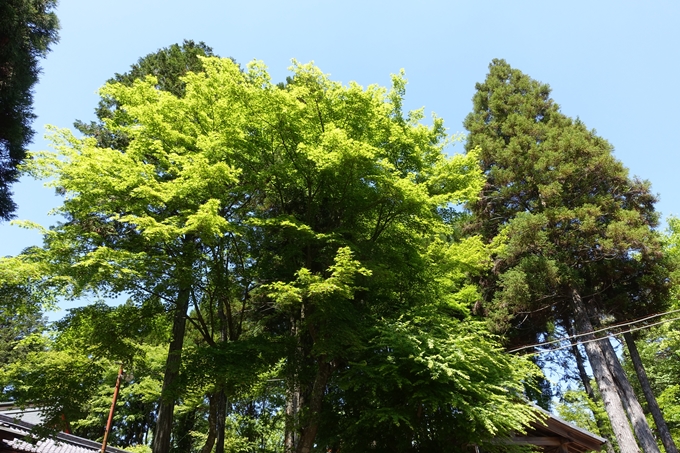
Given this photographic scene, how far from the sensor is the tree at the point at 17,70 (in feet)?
26.0

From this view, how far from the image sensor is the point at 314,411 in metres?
7.99

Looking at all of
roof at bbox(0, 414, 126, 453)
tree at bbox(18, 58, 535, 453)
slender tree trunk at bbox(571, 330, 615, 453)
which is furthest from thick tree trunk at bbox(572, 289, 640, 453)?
roof at bbox(0, 414, 126, 453)

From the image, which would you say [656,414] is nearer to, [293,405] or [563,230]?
[563,230]

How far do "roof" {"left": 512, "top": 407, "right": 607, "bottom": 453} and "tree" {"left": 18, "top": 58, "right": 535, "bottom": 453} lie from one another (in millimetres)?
1336

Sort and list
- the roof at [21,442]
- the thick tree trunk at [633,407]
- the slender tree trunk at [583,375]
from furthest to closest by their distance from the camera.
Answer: the slender tree trunk at [583,375]
the thick tree trunk at [633,407]
the roof at [21,442]

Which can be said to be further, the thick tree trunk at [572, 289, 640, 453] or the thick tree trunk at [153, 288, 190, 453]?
the thick tree trunk at [572, 289, 640, 453]

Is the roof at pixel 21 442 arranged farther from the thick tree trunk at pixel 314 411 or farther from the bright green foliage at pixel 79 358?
the thick tree trunk at pixel 314 411

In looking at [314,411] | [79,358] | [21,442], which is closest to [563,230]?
[314,411]

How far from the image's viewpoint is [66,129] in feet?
29.2

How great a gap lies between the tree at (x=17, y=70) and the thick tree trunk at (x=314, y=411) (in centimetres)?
773

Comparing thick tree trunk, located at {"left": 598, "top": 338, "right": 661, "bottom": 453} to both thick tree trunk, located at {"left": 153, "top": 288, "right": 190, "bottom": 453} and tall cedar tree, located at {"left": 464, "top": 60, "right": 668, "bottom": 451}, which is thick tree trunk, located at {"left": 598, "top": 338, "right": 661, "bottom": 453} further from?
thick tree trunk, located at {"left": 153, "top": 288, "right": 190, "bottom": 453}

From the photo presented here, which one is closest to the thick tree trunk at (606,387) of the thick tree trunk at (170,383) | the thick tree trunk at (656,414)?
the thick tree trunk at (656,414)

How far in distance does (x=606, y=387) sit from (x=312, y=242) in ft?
33.5

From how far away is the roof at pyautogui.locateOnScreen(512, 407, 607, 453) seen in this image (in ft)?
28.6
